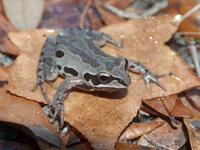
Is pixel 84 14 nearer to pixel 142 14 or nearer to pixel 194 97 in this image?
pixel 142 14

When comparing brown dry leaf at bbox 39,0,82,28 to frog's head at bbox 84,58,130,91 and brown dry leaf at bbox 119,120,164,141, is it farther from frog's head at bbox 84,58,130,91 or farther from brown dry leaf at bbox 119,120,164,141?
brown dry leaf at bbox 119,120,164,141

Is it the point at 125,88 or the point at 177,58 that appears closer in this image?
the point at 125,88

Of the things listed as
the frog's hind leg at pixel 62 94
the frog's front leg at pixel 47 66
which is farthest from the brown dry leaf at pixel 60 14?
the frog's hind leg at pixel 62 94

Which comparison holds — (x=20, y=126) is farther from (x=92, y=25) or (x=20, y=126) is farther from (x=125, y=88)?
(x=92, y=25)

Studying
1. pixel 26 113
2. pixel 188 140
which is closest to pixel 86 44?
pixel 26 113

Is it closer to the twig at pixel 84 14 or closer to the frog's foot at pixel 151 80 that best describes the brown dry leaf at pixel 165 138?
the frog's foot at pixel 151 80
